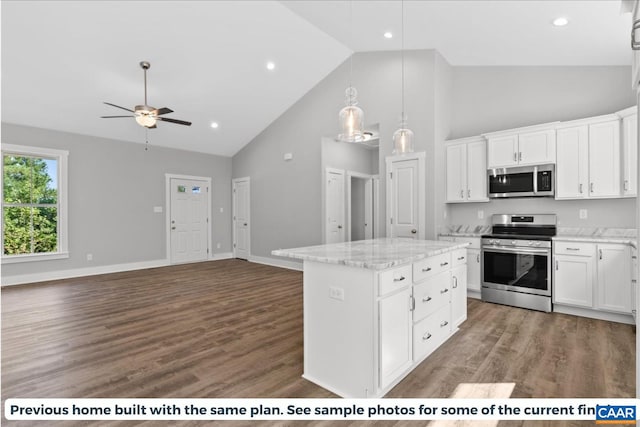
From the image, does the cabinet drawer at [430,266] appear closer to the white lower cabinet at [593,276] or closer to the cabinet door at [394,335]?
the cabinet door at [394,335]

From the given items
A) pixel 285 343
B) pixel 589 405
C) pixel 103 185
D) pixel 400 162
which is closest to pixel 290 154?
pixel 400 162

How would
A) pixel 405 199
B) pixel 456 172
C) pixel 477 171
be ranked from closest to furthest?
pixel 477 171, pixel 456 172, pixel 405 199

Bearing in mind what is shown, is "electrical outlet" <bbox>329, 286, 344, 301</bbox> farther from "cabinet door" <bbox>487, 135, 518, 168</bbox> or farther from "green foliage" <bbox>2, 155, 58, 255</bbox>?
"green foliage" <bbox>2, 155, 58, 255</bbox>

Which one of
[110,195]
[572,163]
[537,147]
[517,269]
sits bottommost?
[517,269]

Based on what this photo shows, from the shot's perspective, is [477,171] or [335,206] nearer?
[477,171]

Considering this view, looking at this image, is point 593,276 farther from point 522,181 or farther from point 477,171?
point 477,171

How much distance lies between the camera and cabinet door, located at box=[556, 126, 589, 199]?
149 inches

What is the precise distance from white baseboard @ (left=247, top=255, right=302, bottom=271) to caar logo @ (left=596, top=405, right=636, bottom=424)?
16.4ft

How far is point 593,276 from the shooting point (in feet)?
11.5

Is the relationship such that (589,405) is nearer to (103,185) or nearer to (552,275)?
(552,275)

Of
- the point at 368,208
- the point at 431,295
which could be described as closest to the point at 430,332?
the point at 431,295

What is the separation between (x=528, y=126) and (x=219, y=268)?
242 inches

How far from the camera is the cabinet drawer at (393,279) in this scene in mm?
2008

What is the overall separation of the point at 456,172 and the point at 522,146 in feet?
3.02
